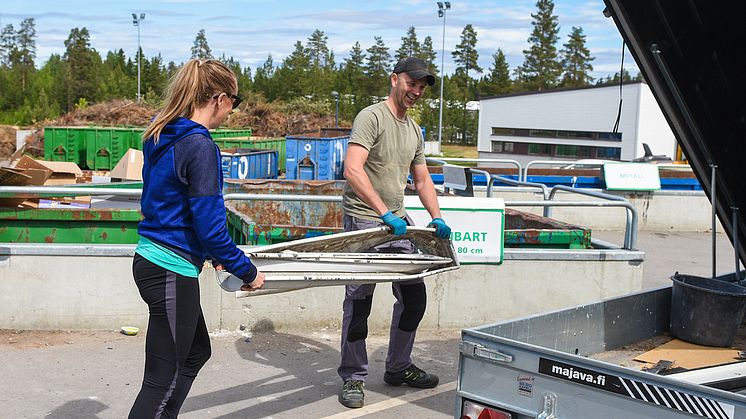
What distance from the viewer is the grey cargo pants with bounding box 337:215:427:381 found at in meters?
5.30

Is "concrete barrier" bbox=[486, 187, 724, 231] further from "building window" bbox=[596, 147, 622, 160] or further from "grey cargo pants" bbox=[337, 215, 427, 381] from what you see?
"building window" bbox=[596, 147, 622, 160]

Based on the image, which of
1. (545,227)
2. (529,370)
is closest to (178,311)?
(529,370)

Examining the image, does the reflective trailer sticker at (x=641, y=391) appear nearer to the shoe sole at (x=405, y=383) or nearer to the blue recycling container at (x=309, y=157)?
the shoe sole at (x=405, y=383)

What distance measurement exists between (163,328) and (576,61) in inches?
3756

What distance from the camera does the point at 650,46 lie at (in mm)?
4004

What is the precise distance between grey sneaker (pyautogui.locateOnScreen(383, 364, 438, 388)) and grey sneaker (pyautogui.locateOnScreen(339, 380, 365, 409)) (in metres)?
0.42

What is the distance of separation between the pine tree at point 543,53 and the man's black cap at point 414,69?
89.2 meters

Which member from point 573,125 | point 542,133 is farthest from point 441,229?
point 542,133

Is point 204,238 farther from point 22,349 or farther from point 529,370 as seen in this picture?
point 22,349

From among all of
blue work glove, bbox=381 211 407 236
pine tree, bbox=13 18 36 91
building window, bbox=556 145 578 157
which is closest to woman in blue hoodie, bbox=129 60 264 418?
blue work glove, bbox=381 211 407 236

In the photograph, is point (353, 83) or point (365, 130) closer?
point (365, 130)

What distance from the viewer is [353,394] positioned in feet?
17.7

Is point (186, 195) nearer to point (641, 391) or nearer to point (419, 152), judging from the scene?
point (641, 391)

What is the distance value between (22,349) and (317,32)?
101 m
